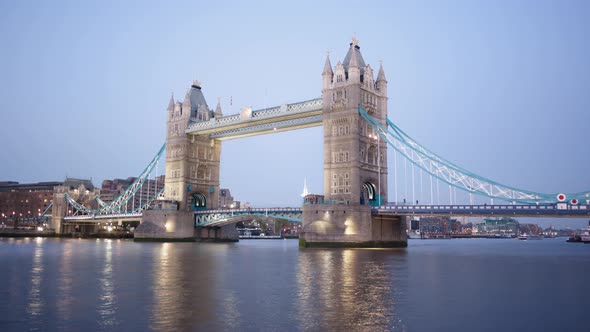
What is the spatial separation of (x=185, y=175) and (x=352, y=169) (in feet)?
99.5

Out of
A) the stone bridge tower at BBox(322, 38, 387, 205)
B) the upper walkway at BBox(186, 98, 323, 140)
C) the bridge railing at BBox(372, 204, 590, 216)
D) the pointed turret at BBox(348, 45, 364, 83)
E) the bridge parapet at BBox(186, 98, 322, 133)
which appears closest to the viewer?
the bridge railing at BBox(372, 204, 590, 216)

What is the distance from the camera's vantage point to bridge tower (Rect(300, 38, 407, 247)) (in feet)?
172

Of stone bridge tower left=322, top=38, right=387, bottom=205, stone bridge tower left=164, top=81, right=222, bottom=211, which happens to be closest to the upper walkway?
stone bridge tower left=164, top=81, right=222, bottom=211

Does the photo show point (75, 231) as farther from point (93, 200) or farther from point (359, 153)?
point (359, 153)

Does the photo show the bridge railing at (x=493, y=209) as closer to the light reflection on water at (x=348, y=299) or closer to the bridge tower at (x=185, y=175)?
the light reflection on water at (x=348, y=299)

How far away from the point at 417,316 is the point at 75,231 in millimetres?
107789

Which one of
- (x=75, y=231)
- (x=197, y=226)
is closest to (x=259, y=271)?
(x=197, y=226)

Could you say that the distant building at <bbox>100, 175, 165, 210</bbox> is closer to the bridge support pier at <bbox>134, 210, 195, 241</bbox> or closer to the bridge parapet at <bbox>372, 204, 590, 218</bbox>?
the bridge support pier at <bbox>134, 210, 195, 241</bbox>

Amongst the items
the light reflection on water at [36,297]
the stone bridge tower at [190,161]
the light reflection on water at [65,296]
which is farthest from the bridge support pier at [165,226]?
the light reflection on water at [36,297]

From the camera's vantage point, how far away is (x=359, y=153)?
55969mm

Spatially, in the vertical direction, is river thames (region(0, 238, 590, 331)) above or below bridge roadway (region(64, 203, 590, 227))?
below

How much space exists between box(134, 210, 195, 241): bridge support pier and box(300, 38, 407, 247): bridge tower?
2563 cm

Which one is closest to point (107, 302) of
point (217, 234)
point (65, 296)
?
point (65, 296)

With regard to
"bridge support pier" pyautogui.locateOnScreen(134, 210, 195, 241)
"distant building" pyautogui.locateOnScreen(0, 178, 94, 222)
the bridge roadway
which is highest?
"distant building" pyautogui.locateOnScreen(0, 178, 94, 222)
